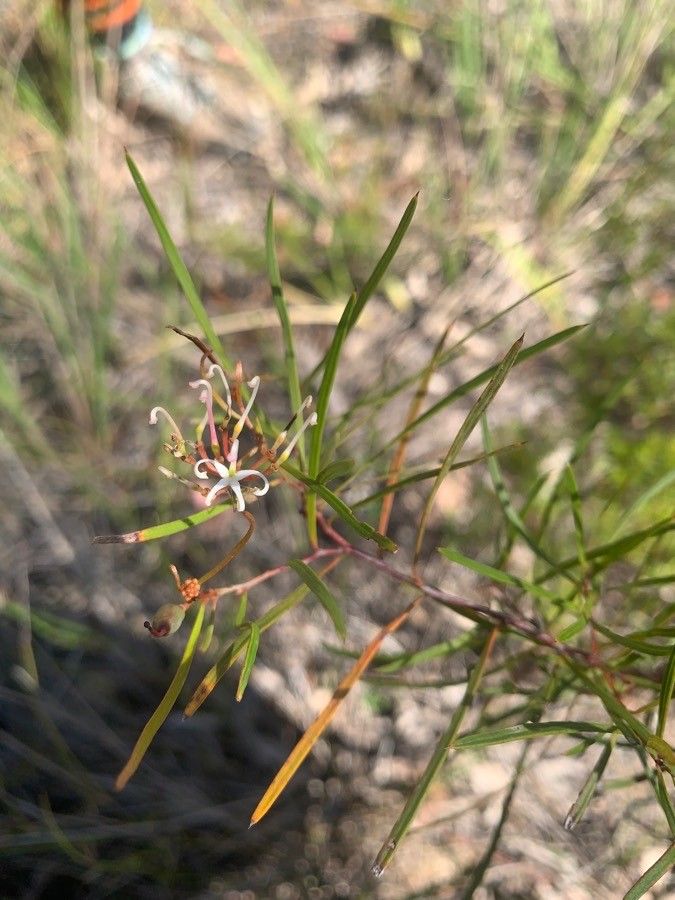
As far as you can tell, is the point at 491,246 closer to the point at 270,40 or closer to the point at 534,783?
the point at 270,40

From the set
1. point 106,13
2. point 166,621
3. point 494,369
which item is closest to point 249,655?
point 166,621

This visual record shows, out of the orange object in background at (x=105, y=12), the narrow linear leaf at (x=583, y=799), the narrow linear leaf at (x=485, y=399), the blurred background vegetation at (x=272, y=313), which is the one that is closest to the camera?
the narrow linear leaf at (x=485, y=399)

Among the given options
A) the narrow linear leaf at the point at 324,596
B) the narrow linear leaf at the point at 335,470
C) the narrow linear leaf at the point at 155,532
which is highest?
the narrow linear leaf at the point at 335,470

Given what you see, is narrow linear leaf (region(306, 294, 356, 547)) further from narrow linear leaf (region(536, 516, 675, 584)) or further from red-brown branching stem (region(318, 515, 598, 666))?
narrow linear leaf (region(536, 516, 675, 584))

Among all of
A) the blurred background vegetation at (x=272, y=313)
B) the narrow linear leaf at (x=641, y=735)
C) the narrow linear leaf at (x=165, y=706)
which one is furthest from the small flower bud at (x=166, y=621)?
the blurred background vegetation at (x=272, y=313)

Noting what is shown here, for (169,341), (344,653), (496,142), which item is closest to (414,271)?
(496,142)

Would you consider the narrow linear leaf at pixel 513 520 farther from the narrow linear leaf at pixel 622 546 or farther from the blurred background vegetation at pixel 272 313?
the blurred background vegetation at pixel 272 313

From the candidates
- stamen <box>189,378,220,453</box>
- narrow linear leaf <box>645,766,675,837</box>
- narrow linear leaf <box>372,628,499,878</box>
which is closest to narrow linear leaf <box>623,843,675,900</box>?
narrow linear leaf <box>645,766,675,837</box>

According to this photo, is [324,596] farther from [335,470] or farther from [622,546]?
[622,546]
